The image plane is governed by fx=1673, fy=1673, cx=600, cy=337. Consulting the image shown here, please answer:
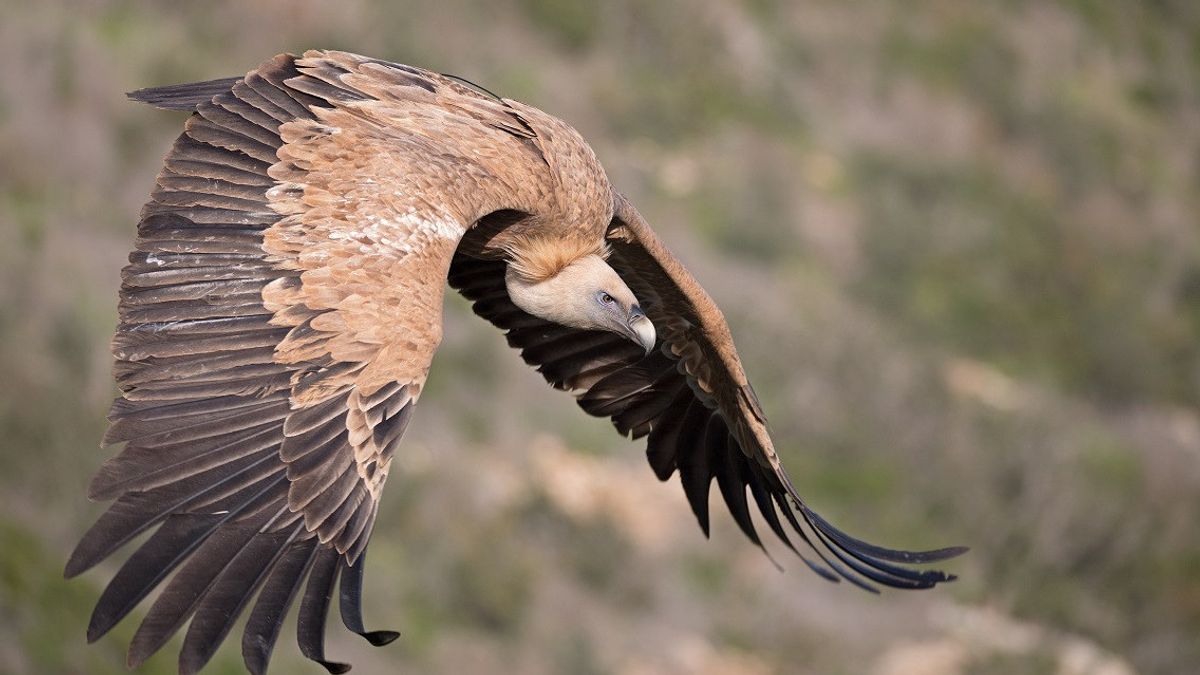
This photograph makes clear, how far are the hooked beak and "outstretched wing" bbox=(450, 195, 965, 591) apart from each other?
497 millimetres

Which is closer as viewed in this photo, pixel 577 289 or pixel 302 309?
pixel 302 309

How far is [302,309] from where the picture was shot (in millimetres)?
5543

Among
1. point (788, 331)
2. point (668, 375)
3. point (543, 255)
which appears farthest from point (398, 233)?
point (788, 331)

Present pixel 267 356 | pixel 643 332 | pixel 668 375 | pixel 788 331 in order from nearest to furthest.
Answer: pixel 267 356 < pixel 643 332 < pixel 668 375 < pixel 788 331

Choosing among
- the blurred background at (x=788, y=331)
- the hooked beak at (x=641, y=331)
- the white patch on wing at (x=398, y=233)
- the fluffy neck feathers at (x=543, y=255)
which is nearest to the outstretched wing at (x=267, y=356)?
the white patch on wing at (x=398, y=233)

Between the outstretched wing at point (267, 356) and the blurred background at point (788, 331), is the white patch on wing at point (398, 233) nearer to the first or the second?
the outstretched wing at point (267, 356)

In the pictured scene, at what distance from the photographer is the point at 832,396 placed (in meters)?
22.5

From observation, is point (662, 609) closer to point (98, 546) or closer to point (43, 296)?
point (43, 296)

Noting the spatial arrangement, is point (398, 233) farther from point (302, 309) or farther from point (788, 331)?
point (788, 331)

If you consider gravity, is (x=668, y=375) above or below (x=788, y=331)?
below

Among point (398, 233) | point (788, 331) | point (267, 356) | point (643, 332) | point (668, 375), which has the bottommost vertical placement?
point (267, 356)

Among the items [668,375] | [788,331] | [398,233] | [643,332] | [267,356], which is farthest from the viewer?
[788,331]

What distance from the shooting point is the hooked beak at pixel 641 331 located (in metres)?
7.06

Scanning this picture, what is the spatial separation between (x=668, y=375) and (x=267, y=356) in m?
3.01
